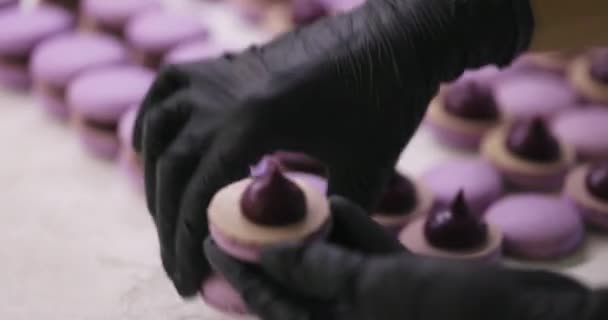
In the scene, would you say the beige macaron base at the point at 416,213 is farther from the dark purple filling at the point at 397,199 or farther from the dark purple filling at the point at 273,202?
the dark purple filling at the point at 273,202

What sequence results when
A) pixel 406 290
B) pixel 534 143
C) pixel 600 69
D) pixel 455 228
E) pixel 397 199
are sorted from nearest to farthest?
1. pixel 406 290
2. pixel 455 228
3. pixel 397 199
4. pixel 534 143
5. pixel 600 69

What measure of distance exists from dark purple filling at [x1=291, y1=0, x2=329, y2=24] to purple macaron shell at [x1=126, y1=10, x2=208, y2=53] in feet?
0.61

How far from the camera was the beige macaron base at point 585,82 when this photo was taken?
1697mm

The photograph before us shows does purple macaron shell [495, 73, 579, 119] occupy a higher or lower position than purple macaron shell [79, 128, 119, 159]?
higher

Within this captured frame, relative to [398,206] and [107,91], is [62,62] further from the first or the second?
[398,206]

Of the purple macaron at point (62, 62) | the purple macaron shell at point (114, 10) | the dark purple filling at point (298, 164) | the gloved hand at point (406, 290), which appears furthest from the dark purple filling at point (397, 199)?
the purple macaron shell at point (114, 10)

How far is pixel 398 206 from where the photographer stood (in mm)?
1391

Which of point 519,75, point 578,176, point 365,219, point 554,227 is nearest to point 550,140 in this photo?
point 578,176

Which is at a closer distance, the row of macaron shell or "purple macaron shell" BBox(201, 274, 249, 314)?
"purple macaron shell" BBox(201, 274, 249, 314)

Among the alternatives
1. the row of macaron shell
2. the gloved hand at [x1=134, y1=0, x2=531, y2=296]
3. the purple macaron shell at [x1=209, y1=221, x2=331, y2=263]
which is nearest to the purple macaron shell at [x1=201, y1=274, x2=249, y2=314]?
the gloved hand at [x1=134, y1=0, x2=531, y2=296]

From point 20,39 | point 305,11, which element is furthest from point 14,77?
point 305,11

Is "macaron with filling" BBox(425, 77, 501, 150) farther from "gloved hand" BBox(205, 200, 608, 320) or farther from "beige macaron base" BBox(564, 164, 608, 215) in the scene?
"gloved hand" BBox(205, 200, 608, 320)

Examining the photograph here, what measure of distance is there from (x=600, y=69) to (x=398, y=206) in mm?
573

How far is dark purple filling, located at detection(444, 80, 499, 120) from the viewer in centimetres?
161
